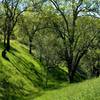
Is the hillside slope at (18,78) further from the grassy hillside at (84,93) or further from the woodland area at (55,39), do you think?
the grassy hillside at (84,93)

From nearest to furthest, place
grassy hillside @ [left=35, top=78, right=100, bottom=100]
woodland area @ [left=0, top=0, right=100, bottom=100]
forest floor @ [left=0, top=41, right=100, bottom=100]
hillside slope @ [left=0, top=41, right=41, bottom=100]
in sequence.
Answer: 1. grassy hillside @ [left=35, top=78, right=100, bottom=100]
2. forest floor @ [left=0, top=41, right=100, bottom=100]
3. hillside slope @ [left=0, top=41, right=41, bottom=100]
4. woodland area @ [left=0, top=0, right=100, bottom=100]

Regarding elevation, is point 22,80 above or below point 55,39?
below

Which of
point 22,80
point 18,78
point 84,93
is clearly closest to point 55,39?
point 22,80

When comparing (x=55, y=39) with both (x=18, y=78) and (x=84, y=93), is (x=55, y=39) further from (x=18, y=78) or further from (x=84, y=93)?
(x=84, y=93)

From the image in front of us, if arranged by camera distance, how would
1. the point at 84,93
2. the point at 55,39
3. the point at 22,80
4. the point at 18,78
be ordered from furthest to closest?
1. the point at 55,39
2. the point at 22,80
3. the point at 18,78
4. the point at 84,93

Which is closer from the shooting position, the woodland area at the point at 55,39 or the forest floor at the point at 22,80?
the forest floor at the point at 22,80

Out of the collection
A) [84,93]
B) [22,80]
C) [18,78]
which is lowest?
[22,80]

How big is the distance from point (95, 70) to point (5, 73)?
4633cm

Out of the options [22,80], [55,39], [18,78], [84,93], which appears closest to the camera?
[84,93]

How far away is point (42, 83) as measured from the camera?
62.6 m

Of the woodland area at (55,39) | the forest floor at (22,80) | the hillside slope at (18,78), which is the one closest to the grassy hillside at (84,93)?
the forest floor at (22,80)

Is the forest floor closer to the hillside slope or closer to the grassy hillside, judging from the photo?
the hillside slope

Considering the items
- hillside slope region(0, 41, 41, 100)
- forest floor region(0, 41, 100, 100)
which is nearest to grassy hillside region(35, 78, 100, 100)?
forest floor region(0, 41, 100, 100)

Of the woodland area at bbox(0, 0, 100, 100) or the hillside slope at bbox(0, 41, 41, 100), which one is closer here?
the hillside slope at bbox(0, 41, 41, 100)
